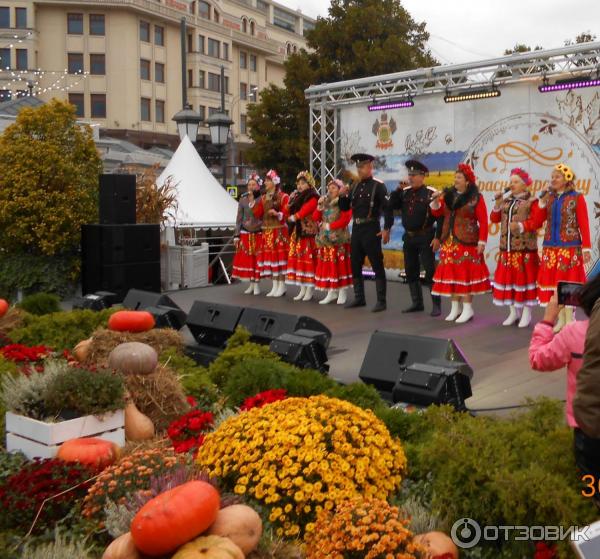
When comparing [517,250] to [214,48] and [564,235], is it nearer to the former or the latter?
[564,235]

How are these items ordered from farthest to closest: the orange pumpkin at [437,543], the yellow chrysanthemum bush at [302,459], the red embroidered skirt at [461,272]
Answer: the red embroidered skirt at [461,272] → the yellow chrysanthemum bush at [302,459] → the orange pumpkin at [437,543]

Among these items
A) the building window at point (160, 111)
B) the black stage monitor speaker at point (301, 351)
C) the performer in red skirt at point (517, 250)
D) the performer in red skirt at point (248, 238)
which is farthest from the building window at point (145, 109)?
the black stage monitor speaker at point (301, 351)

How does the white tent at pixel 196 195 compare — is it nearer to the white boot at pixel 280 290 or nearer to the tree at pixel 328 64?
the white boot at pixel 280 290

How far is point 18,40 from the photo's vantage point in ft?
132

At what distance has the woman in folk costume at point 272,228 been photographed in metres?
10.7

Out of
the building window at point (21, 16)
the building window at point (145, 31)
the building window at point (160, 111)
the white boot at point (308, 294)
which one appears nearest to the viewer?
the white boot at point (308, 294)

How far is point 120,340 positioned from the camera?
5660 mm

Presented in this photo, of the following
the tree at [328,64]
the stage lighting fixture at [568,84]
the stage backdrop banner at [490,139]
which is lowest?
the stage backdrop banner at [490,139]

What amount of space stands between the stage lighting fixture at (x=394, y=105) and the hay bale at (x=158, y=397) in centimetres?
804

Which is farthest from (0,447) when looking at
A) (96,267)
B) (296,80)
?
(296,80)

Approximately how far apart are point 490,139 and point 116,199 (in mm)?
5345

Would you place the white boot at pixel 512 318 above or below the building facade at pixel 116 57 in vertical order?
below

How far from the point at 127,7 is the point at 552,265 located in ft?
129

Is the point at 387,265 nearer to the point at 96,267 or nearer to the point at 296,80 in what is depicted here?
the point at 96,267
